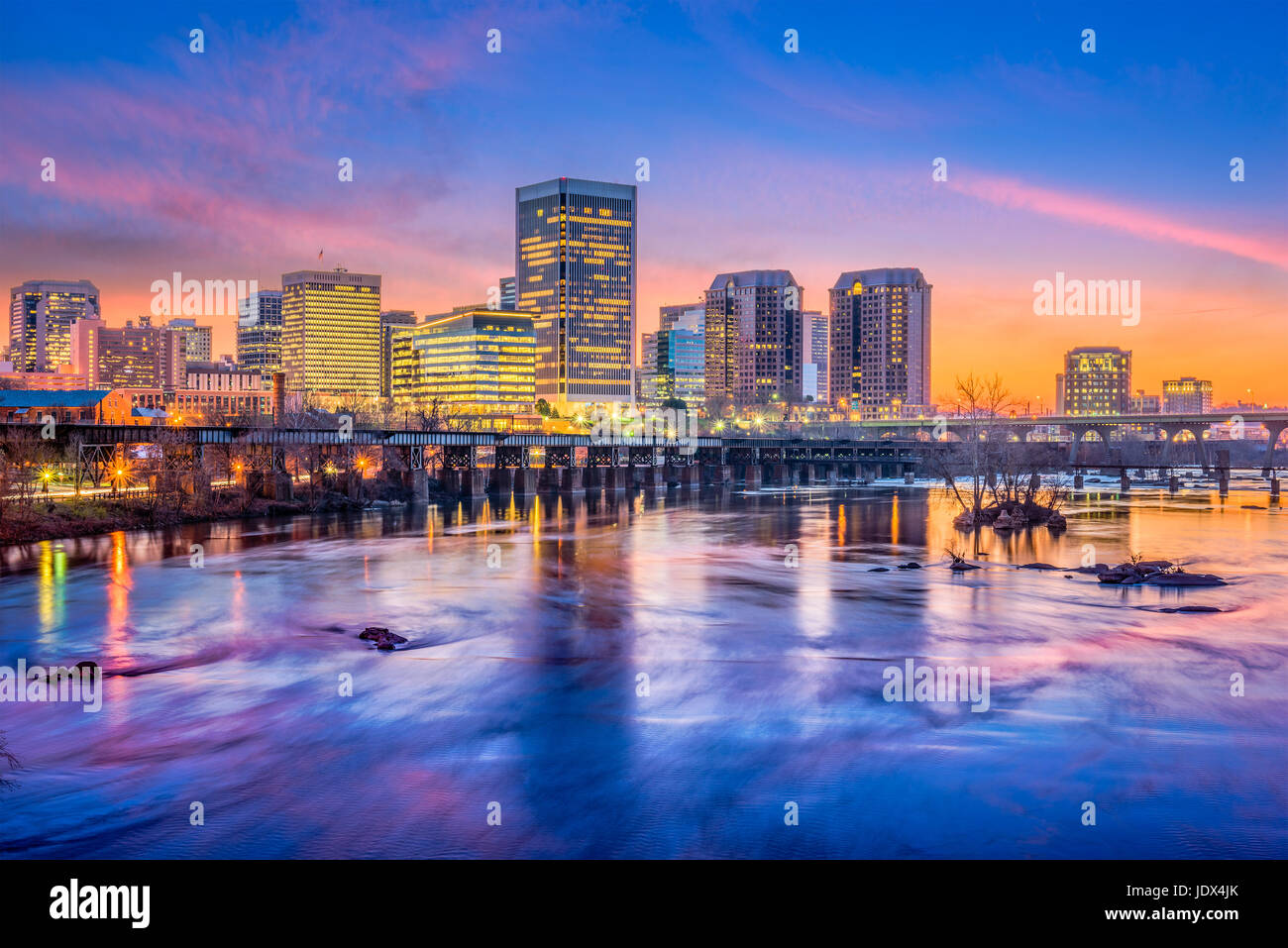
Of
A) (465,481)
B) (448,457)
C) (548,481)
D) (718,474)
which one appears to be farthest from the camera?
(718,474)

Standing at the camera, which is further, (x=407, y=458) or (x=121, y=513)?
(x=407, y=458)

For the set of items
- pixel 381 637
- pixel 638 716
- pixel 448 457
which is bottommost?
pixel 638 716

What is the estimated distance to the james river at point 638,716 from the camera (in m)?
18.2

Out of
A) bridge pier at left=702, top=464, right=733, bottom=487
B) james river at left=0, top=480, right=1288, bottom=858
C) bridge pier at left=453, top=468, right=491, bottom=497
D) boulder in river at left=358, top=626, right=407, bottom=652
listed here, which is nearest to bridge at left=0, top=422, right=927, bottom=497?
bridge pier at left=453, top=468, right=491, bottom=497

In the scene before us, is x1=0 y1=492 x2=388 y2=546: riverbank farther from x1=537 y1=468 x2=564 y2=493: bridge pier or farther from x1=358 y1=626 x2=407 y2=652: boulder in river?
x1=358 y1=626 x2=407 y2=652: boulder in river

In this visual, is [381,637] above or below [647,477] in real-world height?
below

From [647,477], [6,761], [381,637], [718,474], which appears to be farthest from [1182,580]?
[718,474]

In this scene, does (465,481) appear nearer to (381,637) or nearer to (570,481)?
(570,481)

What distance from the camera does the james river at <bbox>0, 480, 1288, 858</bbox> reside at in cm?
1816

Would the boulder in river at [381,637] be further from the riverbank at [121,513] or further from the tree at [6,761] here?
the riverbank at [121,513]

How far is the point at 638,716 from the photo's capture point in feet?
82.3

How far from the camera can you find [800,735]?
2353 centimetres
